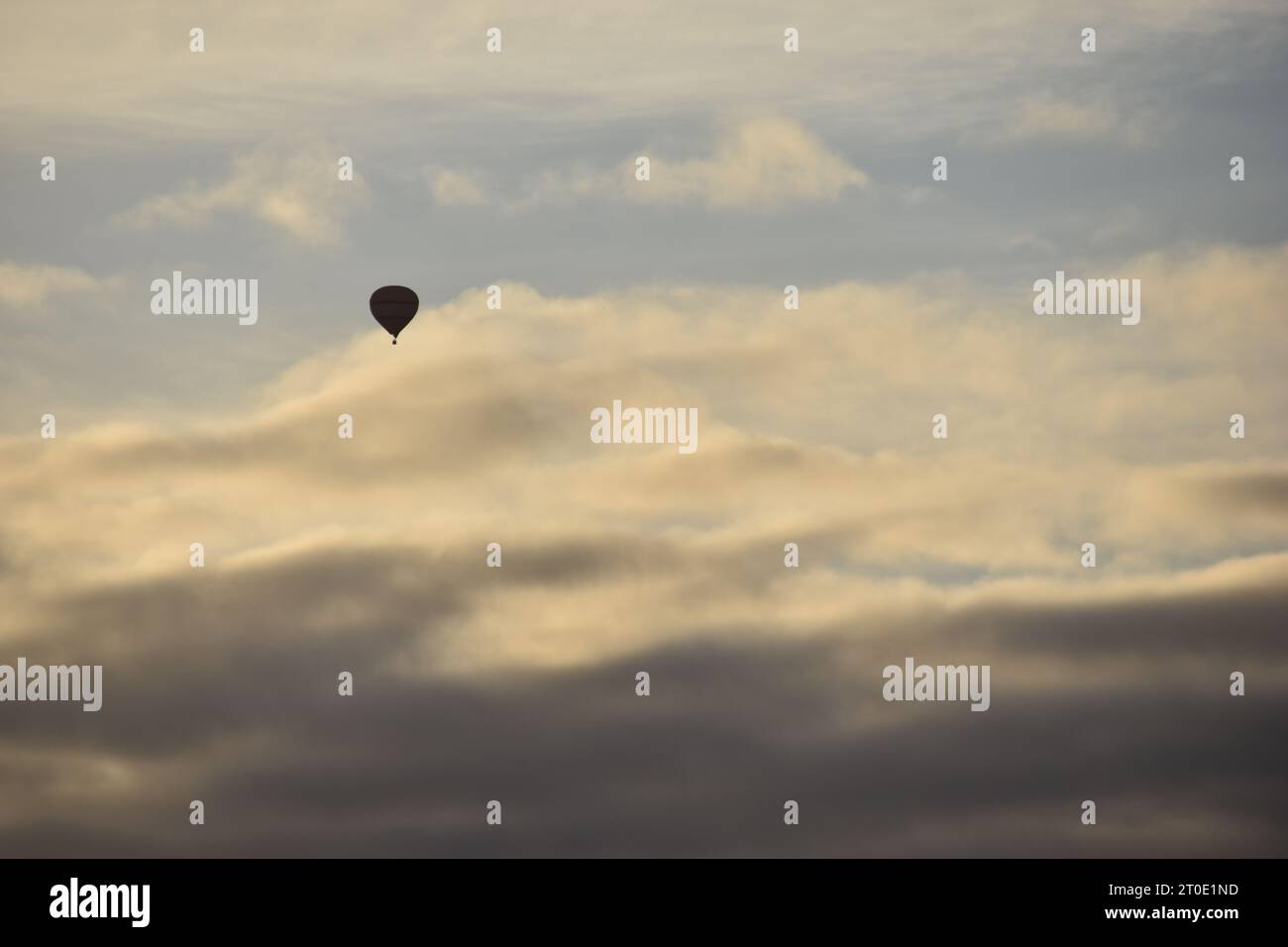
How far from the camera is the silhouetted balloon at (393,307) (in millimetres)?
96250

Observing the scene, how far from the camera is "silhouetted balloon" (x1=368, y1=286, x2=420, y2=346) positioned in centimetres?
9625

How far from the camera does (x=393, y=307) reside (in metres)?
96.6
